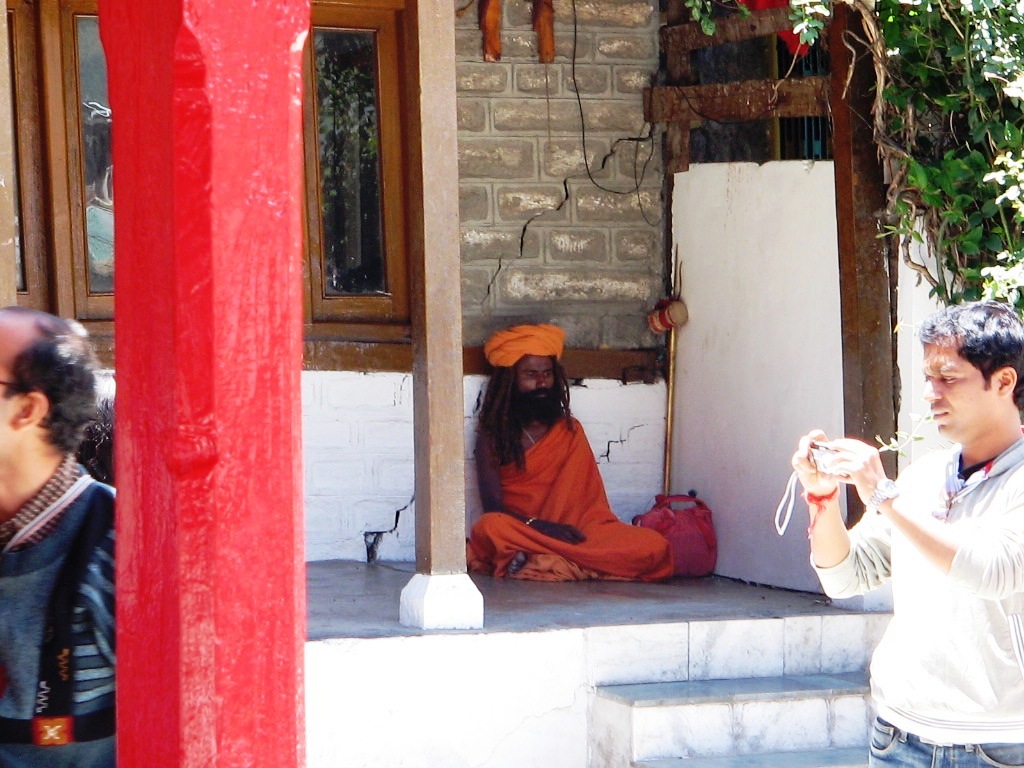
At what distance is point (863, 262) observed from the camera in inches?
244

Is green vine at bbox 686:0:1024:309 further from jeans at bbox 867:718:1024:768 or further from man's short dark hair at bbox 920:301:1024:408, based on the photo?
jeans at bbox 867:718:1024:768

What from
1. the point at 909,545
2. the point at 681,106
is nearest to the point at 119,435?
the point at 909,545

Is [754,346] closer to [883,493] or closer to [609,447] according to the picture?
[609,447]

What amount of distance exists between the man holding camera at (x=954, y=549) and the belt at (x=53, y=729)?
1522 millimetres

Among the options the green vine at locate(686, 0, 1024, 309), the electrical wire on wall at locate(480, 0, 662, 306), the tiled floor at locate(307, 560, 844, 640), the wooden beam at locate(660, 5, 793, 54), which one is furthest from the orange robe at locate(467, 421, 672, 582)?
the green vine at locate(686, 0, 1024, 309)

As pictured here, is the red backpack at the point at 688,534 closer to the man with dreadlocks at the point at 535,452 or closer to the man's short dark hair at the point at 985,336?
the man with dreadlocks at the point at 535,452

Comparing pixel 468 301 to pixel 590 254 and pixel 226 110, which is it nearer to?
pixel 590 254

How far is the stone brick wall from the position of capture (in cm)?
766

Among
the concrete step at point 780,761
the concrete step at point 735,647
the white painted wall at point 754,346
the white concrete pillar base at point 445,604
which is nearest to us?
the concrete step at point 780,761

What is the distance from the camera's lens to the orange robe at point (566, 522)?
7266 millimetres

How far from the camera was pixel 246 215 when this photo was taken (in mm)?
2057

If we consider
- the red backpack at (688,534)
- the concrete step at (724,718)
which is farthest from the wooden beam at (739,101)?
the concrete step at (724,718)

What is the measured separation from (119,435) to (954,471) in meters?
1.83

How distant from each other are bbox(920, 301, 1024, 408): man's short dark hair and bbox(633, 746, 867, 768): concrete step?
8.21 feet
